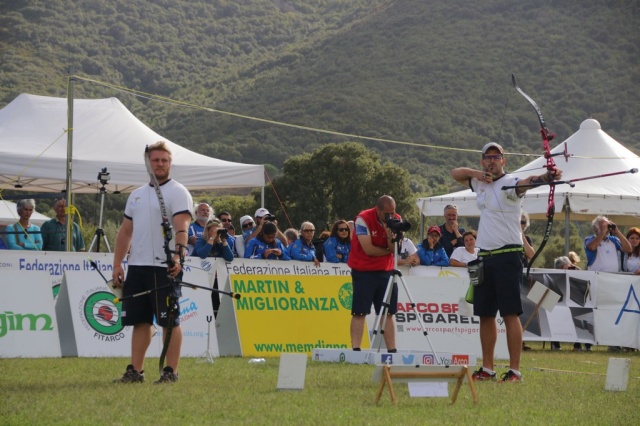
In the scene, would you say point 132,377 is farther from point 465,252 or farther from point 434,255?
point 465,252

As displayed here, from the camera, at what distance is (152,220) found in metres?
9.45

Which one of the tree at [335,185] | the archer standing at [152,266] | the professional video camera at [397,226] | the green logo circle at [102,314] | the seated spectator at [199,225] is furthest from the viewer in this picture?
the tree at [335,185]

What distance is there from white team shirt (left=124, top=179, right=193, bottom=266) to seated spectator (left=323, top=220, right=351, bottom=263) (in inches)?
271

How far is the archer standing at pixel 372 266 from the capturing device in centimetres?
1234

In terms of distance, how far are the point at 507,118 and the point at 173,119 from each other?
80.2ft

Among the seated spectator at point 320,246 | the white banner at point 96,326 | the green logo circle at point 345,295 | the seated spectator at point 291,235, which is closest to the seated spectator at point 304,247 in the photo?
the seated spectator at point 320,246

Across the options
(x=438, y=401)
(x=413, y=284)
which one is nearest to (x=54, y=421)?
(x=438, y=401)

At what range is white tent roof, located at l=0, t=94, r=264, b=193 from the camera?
60.8 ft

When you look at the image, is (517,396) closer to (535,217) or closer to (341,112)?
(535,217)

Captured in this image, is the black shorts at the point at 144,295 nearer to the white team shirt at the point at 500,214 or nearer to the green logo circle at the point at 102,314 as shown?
the white team shirt at the point at 500,214

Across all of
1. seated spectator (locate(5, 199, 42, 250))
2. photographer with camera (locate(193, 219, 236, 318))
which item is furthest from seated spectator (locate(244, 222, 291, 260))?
seated spectator (locate(5, 199, 42, 250))

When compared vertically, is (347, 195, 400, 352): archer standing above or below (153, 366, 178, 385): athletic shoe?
→ above

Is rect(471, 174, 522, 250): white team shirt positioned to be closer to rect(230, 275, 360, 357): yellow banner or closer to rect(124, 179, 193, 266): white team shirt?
rect(124, 179, 193, 266): white team shirt

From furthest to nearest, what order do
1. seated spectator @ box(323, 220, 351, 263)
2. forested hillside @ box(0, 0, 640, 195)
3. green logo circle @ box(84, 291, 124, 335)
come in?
1. forested hillside @ box(0, 0, 640, 195)
2. seated spectator @ box(323, 220, 351, 263)
3. green logo circle @ box(84, 291, 124, 335)
